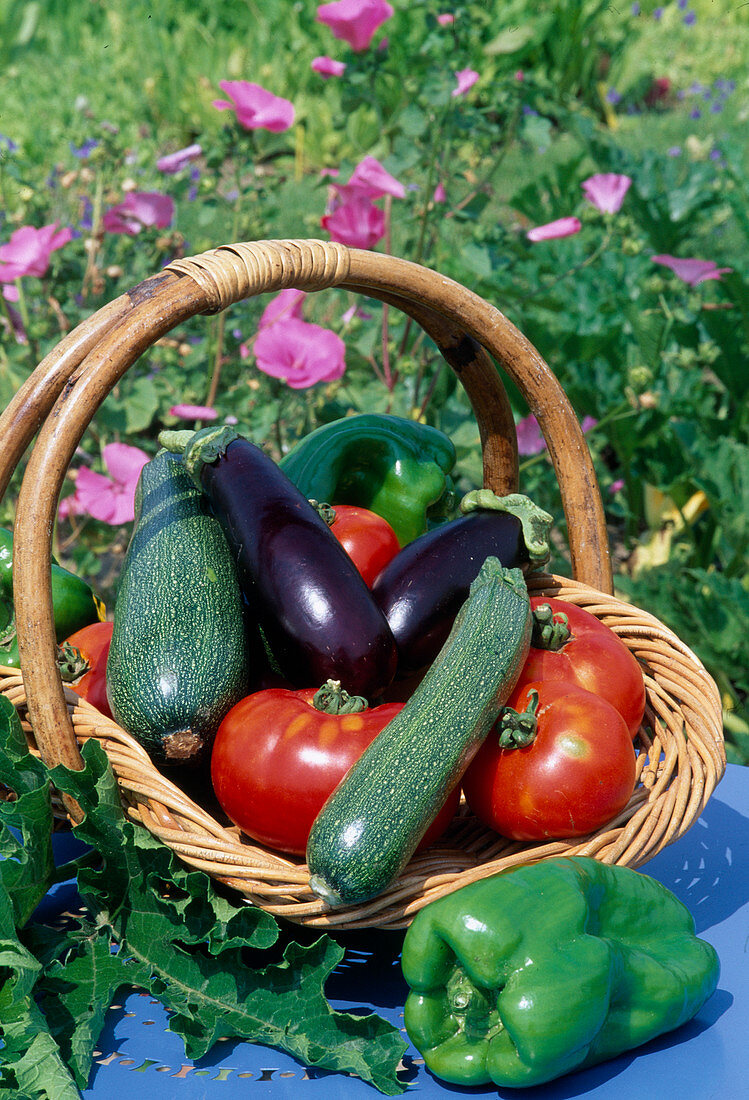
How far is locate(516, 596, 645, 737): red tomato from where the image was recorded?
148 cm

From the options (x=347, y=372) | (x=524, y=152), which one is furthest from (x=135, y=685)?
(x=524, y=152)

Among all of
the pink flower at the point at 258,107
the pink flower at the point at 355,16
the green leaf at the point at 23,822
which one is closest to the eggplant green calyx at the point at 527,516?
the green leaf at the point at 23,822

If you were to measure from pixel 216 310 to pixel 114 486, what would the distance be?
4.41 ft

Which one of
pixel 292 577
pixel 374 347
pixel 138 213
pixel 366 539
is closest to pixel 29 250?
pixel 138 213

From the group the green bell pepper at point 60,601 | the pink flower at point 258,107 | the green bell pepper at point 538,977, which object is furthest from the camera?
the pink flower at point 258,107

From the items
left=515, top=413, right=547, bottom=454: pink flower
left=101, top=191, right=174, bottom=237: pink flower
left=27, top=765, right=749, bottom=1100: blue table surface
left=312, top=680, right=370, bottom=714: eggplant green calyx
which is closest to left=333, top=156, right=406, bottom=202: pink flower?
left=101, top=191, right=174, bottom=237: pink flower

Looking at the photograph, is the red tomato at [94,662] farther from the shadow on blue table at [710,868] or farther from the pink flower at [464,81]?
the pink flower at [464,81]

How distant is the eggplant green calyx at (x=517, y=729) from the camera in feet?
4.38

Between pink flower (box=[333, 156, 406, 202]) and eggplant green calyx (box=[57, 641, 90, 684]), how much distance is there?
144 centimetres

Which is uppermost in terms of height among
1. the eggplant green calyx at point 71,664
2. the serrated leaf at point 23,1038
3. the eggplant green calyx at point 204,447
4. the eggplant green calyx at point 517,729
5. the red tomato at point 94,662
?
the eggplant green calyx at point 204,447

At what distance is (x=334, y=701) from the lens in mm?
1364

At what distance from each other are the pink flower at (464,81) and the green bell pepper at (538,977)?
213 centimetres

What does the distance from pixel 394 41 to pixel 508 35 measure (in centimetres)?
325

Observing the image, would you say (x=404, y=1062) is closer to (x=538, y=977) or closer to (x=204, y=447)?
(x=538, y=977)
